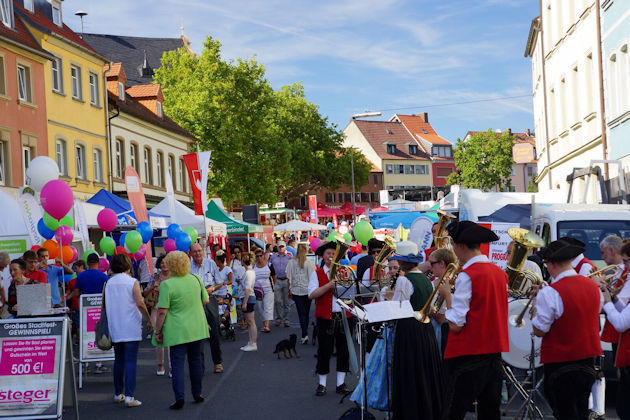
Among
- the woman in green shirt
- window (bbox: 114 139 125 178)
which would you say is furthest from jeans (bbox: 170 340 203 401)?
window (bbox: 114 139 125 178)

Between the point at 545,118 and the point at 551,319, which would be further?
the point at 545,118

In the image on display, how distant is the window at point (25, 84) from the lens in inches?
1175

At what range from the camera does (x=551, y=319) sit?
20.4 feet

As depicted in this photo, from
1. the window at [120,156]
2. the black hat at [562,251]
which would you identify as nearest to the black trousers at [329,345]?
the black hat at [562,251]

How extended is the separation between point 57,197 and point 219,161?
35.3 meters

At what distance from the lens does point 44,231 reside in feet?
50.1

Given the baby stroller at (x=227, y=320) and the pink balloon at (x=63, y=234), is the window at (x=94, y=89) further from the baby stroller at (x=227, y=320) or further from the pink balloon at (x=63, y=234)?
the pink balloon at (x=63, y=234)

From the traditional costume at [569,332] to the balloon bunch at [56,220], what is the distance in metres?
7.52

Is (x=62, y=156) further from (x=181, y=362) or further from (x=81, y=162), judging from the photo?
(x=181, y=362)

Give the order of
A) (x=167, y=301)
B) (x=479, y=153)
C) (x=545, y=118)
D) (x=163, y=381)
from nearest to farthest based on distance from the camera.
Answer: (x=167, y=301) → (x=163, y=381) → (x=545, y=118) → (x=479, y=153)

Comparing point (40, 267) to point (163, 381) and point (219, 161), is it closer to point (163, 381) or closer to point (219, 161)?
point (163, 381)

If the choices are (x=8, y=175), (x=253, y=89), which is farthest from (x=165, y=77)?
(x=8, y=175)

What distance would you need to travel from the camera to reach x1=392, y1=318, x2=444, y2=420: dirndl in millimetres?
7469

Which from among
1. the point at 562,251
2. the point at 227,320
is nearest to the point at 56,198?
the point at 227,320
